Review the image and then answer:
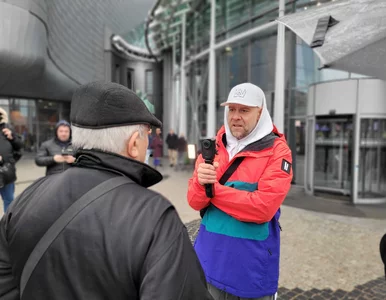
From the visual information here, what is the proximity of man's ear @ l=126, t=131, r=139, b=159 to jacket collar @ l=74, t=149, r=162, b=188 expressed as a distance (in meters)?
0.06

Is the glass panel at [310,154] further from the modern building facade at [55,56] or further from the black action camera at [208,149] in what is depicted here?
the modern building facade at [55,56]

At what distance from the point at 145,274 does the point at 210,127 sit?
468 inches

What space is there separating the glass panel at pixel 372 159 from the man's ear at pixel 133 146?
8.08m

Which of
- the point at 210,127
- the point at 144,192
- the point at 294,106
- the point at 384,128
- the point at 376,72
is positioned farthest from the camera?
the point at 210,127

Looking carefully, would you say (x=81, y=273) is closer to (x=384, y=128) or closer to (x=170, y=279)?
(x=170, y=279)

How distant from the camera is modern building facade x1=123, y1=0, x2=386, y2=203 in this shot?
25.8 feet

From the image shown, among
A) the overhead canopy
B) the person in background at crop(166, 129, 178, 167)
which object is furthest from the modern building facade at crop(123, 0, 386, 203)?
the overhead canopy

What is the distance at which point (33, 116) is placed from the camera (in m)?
20.9

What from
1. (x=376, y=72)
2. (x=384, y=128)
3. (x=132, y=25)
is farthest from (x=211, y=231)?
(x=132, y=25)

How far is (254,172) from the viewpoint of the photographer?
198 cm

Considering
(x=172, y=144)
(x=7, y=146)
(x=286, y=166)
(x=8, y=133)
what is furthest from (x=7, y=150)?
(x=172, y=144)

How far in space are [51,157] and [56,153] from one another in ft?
0.41

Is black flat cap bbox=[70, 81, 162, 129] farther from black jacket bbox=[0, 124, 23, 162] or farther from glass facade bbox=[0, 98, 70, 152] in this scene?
glass facade bbox=[0, 98, 70, 152]

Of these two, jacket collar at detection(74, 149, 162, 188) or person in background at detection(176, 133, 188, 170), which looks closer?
jacket collar at detection(74, 149, 162, 188)
